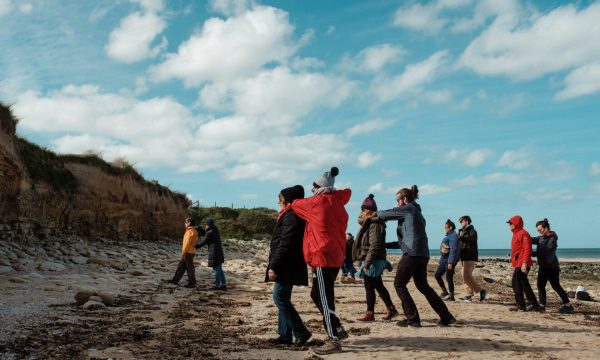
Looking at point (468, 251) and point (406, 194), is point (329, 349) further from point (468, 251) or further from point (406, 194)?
point (468, 251)

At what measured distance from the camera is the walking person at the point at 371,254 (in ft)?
25.8

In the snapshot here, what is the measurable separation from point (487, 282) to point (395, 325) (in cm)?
1193

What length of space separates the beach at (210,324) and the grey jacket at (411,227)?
114cm

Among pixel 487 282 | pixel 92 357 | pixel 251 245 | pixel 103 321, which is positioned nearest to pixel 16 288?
pixel 103 321

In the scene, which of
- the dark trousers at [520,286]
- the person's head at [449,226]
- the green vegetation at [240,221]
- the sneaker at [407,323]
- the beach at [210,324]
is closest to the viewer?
the beach at [210,324]

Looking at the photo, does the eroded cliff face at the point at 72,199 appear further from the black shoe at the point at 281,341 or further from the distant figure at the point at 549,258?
the distant figure at the point at 549,258

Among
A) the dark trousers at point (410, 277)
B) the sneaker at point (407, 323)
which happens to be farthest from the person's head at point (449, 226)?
the sneaker at point (407, 323)

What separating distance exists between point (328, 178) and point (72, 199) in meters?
16.0

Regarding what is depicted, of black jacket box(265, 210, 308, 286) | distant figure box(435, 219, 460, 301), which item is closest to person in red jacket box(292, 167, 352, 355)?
black jacket box(265, 210, 308, 286)

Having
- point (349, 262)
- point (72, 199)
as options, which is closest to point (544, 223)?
point (349, 262)

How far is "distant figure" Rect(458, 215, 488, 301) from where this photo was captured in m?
11.0

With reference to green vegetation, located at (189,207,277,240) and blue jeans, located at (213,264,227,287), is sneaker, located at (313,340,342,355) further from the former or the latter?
green vegetation, located at (189,207,277,240)

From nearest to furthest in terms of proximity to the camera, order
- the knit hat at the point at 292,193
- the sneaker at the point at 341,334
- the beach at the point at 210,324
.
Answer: the beach at the point at 210,324
the sneaker at the point at 341,334
the knit hat at the point at 292,193

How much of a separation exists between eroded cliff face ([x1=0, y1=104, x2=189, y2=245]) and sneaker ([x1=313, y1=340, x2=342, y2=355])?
12.2 meters
